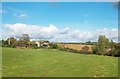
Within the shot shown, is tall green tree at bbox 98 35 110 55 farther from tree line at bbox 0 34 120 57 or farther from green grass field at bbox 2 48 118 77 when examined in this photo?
green grass field at bbox 2 48 118 77

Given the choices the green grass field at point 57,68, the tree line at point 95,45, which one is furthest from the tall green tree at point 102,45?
the green grass field at point 57,68

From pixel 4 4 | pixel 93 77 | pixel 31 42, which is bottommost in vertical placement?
pixel 93 77

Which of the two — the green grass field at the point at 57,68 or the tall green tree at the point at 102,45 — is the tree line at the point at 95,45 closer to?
the tall green tree at the point at 102,45

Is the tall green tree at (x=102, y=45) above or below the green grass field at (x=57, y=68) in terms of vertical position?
above

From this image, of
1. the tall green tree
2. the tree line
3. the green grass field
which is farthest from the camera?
the tall green tree

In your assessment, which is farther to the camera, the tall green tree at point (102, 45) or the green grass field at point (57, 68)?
the tall green tree at point (102, 45)

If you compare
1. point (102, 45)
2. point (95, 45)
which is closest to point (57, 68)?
point (95, 45)

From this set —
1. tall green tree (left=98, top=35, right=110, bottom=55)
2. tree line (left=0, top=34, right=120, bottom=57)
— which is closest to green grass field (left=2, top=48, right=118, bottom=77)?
tree line (left=0, top=34, right=120, bottom=57)

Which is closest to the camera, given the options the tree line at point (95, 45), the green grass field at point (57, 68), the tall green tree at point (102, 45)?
the green grass field at point (57, 68)

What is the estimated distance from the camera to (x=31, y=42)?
3634cm

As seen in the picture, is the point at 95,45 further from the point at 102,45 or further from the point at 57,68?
the point at 57,68

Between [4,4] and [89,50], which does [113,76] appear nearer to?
[4,4]

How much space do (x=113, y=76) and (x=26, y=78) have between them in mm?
5377

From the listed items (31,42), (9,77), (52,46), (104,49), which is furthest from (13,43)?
(9,77)
